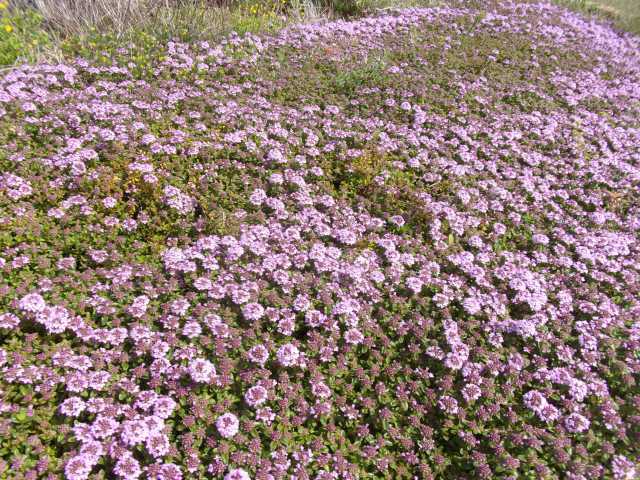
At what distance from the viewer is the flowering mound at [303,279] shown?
11.6 ft

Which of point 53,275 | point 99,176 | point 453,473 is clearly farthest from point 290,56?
point 453,473

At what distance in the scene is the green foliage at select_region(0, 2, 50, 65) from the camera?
7449mm

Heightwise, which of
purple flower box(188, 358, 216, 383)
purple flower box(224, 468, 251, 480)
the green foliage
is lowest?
purple flower box(224, 468, 251, 480)

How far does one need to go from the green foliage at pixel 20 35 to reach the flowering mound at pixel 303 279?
1255mm

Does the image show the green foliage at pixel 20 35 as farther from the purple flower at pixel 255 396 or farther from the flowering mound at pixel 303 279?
the purple flower at pixel 255 396

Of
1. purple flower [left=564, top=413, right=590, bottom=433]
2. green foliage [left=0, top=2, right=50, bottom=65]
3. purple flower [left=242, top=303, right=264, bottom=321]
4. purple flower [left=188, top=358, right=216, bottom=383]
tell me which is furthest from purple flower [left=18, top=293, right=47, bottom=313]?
green foliage [left=0, top=2, right=50, bottom=65]

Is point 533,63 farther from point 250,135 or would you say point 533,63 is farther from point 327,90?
point 250,135

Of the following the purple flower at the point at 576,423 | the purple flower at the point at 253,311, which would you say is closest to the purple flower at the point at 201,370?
the purple flower at the point at 253,311

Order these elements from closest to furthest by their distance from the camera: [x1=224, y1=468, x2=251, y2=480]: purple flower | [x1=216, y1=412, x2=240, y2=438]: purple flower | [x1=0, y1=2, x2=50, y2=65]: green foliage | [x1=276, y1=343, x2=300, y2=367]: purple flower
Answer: [x1=224, y1=468, x2=251, y2=480]: purple flower, [x1=216, y1=412, x2=240, y2=438]: purple flower, [x1=276, y1=343, x2=300, y2=367]: purple flower, [x1=0, y1=2, x2=50, y2=65]: green foliage

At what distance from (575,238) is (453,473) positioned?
3.80 metres

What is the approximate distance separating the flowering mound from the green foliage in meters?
1.25

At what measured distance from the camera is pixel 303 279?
15.0ft

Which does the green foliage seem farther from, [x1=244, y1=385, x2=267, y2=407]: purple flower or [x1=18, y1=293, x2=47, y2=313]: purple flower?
[x1=244, y1=385, x2=267, y2=407]: purple flower

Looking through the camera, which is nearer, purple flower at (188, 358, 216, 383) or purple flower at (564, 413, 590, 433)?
purple flower at (188, 358, 216, 383)
